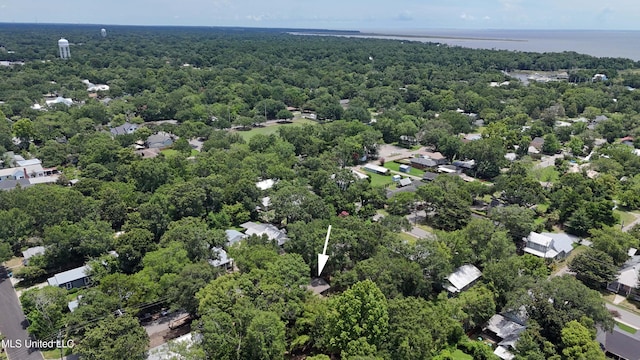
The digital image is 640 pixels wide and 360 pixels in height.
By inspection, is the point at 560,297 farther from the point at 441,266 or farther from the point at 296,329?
the point at 296,329

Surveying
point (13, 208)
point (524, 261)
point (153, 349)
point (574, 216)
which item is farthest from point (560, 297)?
point (13, 208)

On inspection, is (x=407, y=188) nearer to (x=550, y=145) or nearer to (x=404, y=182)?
(x=404, y=182)

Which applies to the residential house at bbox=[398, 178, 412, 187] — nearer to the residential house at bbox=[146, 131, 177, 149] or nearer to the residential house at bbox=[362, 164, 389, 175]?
the residential house at bbox=[362, 164, 389, 175]

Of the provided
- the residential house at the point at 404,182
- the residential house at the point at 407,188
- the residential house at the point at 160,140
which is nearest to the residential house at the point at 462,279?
the residential house at the point at 407,188

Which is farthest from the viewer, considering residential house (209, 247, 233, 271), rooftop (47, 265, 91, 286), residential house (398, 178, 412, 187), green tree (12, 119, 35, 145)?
green tree (12, 119, 35, 145)

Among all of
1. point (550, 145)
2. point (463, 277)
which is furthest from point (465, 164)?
point (463, 277)

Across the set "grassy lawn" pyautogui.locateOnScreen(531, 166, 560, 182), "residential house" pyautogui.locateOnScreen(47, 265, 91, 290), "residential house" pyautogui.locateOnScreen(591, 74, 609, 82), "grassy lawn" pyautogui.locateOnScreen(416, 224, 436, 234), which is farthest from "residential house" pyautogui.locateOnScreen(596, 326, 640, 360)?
"residential house" pyautogui.locateOnScreen(591, 74, 609, 82)
